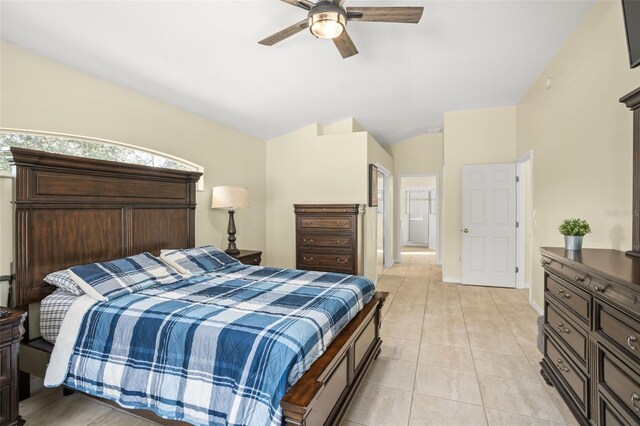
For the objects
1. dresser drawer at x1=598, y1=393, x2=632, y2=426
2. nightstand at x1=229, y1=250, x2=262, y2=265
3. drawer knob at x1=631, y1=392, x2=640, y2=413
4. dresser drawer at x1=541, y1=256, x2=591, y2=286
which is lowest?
dresser drawer at x1=598, y1=393, x2=632, y2=426

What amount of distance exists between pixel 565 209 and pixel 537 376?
1.66 m

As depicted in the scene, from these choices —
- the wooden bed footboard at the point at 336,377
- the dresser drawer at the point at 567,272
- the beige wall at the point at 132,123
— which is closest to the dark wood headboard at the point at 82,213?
the beige wall at the point at 132,123

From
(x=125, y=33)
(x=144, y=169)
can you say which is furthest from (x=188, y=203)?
(x=125, y=33)

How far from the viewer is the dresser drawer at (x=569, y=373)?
1.64 meters

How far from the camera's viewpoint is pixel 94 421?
6.27 feet

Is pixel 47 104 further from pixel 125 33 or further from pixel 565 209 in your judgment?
pixel 565 209

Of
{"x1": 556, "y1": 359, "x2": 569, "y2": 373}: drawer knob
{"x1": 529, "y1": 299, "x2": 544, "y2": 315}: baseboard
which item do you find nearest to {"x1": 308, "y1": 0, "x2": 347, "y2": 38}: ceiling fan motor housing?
{"x1": 556, "y1": 359, "x2": 569, "y2": 373}: drawer knob

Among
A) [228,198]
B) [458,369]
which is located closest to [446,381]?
[458,369]

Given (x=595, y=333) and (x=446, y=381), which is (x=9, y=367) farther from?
(x=595, y=333)

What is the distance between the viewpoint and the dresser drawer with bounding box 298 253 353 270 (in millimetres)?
4379

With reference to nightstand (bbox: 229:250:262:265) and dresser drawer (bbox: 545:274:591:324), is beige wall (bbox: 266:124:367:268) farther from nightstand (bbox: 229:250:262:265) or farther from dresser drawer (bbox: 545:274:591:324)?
dresser drawer (bbox: 545:274:591:324)

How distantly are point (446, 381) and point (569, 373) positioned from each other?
0.79 m

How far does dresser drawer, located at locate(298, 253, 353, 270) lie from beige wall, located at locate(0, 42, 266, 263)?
92cm

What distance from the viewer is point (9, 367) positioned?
1.69 m
